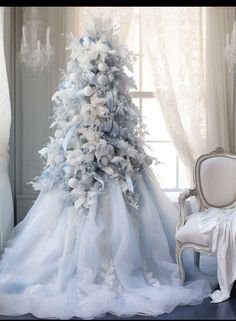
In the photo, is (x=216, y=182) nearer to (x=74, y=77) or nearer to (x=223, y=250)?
(x=223, y=250)

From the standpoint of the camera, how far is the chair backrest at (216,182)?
343 cm

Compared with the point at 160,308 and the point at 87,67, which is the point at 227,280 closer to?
the point at 160,308

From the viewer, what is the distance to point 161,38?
13.7 ft

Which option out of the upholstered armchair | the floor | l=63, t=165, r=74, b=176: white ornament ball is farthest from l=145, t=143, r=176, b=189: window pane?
the floor

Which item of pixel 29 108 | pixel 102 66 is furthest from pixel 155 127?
pixel 102 66

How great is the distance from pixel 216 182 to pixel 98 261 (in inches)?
46.3

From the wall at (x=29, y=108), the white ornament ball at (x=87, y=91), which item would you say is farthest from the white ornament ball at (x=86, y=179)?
the wall at (x=29, y=108)

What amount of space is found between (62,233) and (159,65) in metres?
2.00

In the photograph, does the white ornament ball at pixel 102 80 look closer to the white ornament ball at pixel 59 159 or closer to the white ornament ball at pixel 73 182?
the white ornament ball at pixel 59 159

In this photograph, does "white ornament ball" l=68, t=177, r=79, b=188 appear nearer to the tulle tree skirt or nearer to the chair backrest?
the tulle tree skirt

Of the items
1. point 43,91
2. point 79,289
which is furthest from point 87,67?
point 79,289

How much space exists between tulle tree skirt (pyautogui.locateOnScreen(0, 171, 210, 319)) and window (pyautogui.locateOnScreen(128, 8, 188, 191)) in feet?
3.42

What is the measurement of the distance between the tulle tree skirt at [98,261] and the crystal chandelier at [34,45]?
141 centimetres

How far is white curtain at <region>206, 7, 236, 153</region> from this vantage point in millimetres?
4172
